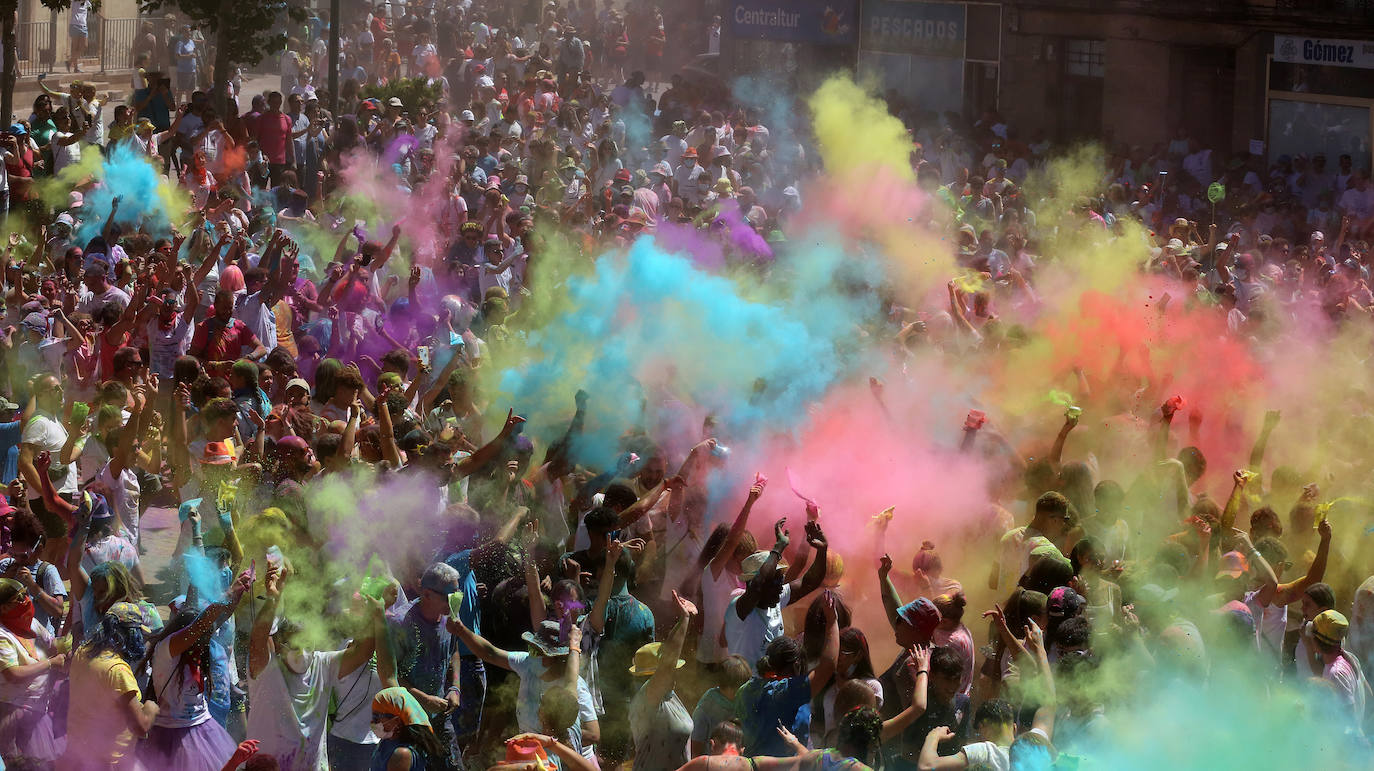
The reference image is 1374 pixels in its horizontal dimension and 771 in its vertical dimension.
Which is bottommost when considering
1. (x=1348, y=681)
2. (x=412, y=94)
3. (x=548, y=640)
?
(x=1348, y=681)

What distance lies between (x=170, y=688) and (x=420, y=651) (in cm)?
88

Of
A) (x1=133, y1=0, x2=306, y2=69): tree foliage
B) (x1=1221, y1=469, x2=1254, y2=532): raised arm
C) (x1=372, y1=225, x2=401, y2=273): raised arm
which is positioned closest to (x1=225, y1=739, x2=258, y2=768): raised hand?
(x1=1221, y1=469, x2=1254, y2=532): raised arm

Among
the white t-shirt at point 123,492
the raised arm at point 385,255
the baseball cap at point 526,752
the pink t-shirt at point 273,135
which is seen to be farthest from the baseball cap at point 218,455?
the pink t-shirt at point 273,135

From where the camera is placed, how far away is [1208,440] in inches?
381

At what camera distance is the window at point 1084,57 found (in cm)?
2414

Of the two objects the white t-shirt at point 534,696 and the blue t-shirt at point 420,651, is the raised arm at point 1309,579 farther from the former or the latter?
the blue t-shirt at point 420,651

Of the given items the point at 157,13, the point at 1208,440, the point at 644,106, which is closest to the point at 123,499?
the point at 1208,440

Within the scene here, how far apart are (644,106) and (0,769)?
17.2 metres

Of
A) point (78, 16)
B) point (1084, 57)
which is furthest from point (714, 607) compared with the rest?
point (1084, 57)

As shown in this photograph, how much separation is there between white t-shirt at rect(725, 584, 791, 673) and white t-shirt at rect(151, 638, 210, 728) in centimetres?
205

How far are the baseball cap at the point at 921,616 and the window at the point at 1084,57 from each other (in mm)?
19869

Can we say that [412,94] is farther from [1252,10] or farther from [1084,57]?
[1252,10]

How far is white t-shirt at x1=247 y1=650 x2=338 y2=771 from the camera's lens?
205 inches

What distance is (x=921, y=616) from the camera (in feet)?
18.7
